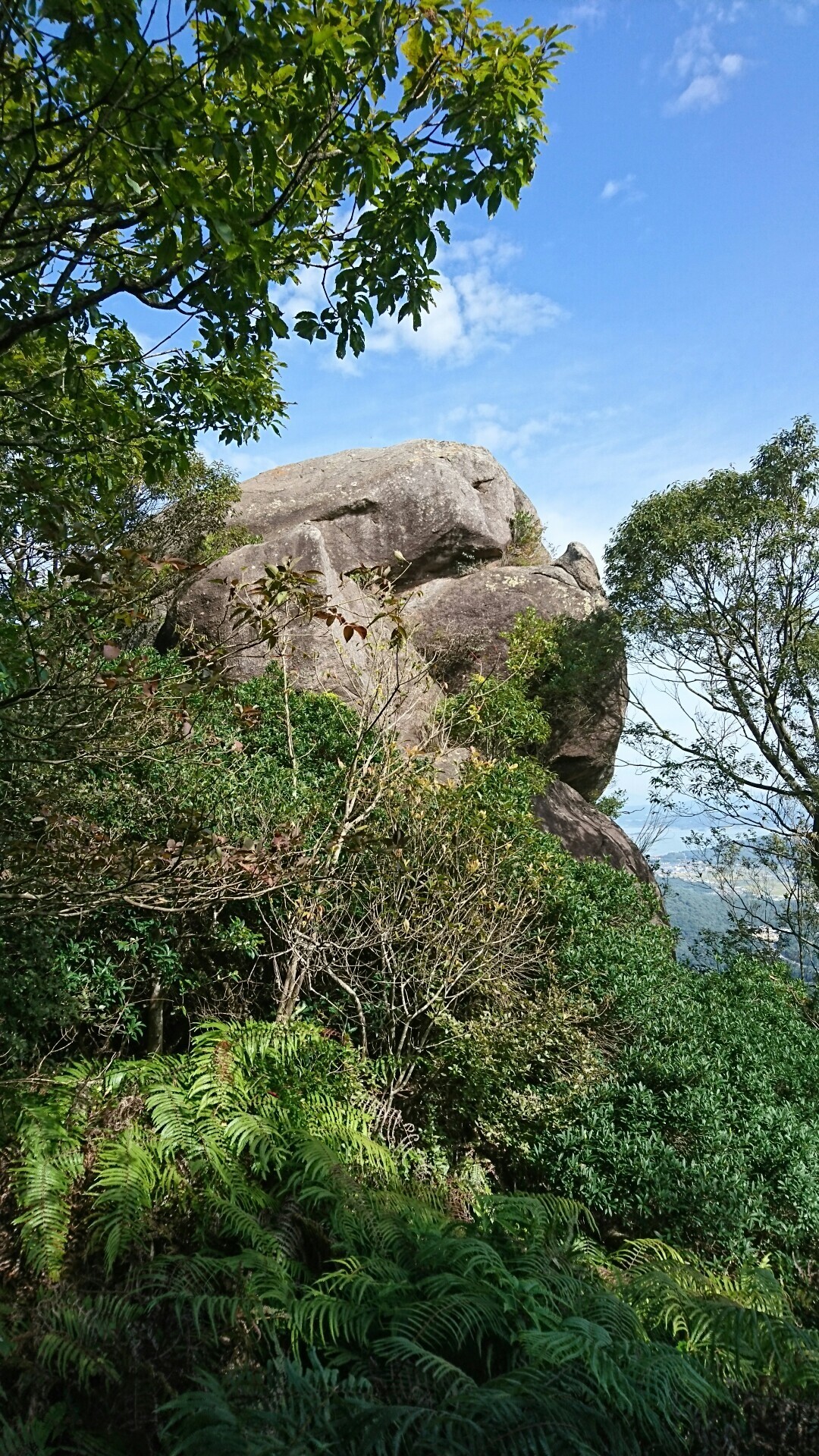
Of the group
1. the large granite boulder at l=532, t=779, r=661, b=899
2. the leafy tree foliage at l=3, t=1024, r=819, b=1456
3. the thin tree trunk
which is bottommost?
the leafy tree foliage at l=3, t=1024, r=819, b=1456

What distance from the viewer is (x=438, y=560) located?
578 inches

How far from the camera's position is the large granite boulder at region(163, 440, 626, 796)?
12844 millimetres

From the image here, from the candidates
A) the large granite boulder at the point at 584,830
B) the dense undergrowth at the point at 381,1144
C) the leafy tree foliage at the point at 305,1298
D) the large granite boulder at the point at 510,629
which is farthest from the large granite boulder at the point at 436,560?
the leafy tree foliage at the point at 305,1298

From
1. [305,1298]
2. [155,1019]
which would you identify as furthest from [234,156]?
[155,1019]

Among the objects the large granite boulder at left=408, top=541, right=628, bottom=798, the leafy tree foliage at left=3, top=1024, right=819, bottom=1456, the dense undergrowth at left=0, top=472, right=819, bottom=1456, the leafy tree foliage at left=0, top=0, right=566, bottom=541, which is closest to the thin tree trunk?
the dense undergrowth at left=0, top=472, right=819, bottom=1456

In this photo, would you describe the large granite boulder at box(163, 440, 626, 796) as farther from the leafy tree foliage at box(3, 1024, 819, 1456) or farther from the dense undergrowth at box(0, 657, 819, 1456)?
the leafy tree foliage at box(3, 1024, 819, 1456)

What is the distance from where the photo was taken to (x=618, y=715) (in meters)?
14.0

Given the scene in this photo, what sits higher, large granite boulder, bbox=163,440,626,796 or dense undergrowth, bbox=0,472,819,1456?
large granite boulder, bbox=163,440,626,796

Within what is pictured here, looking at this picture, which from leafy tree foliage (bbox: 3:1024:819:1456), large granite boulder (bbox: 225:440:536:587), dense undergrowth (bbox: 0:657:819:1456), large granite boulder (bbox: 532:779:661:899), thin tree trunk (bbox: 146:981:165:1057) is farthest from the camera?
large granite boulder (bbox: 225:440:536:587)

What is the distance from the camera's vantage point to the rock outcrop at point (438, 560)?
42.2ft

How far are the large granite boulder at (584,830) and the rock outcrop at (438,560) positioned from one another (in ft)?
0.47

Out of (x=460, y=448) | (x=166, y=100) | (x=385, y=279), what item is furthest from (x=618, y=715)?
(x=166, y=100)

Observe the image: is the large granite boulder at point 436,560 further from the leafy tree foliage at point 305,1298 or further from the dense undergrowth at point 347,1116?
the leafy tree foliage at point 305,1298

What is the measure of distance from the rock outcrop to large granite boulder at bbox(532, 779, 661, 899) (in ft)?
0.47
